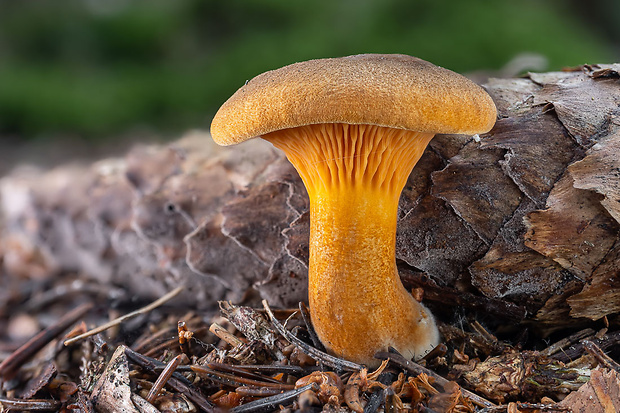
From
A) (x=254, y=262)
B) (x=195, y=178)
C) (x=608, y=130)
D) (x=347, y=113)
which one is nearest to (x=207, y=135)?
(x=195, y=178)

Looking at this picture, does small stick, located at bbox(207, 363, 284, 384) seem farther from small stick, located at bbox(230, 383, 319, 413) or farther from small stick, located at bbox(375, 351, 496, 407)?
small stick, located at bbox(375, 351, 496, 407)

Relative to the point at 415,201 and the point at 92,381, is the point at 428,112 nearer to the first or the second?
the point at 415,201

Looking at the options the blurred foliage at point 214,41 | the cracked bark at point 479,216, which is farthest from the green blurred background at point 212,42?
the cracked bark at point 479,216

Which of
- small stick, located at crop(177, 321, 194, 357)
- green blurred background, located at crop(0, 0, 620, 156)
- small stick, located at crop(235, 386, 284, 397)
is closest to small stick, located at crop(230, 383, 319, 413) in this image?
small stick, located at crop(235, 386, 284, 397)

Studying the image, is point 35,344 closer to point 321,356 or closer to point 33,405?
point 33,405

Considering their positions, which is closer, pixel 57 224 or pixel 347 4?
pixel 57 224

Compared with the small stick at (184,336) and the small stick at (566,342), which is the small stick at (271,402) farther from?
the small stick at (566,342)

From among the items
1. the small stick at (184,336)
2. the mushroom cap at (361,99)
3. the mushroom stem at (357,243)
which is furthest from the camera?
the small stick at (184,336)
